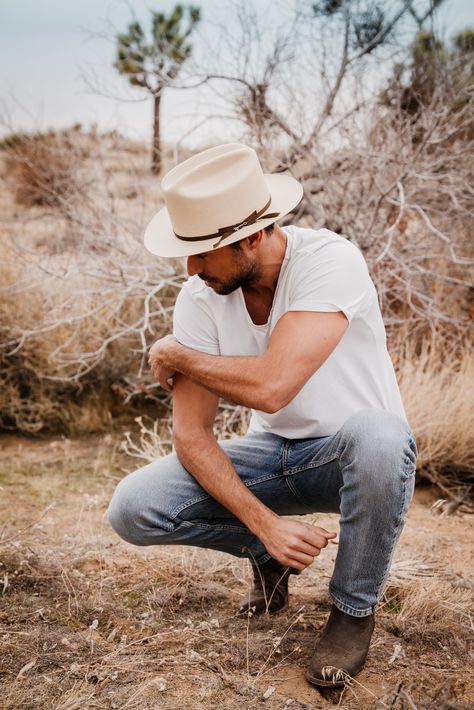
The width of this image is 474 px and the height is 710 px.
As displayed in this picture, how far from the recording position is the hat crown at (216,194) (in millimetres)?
2236

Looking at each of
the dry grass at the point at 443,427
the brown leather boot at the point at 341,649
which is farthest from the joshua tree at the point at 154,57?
the brown leather boot at the point at 341,649

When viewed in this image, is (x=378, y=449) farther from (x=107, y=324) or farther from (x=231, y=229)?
(x=107, y=324)

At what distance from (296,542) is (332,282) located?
83 cm

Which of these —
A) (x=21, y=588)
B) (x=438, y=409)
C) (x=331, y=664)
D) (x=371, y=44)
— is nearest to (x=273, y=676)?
(x=331, y=664)

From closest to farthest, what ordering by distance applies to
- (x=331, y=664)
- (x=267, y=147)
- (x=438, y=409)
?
(x=331, y=664) → (x=438, y=409) → (x=267, y=147)

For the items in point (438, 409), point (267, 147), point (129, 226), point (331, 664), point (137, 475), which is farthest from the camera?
point (129, 226)

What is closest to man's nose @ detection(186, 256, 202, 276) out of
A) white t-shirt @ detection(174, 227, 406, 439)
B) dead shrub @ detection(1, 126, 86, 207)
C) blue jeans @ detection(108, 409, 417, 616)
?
white t-shirt @ detection(174, 227, 406, 439)

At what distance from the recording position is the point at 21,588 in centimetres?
263

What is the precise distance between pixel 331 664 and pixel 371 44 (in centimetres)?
497

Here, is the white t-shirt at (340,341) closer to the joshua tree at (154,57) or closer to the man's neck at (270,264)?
the man's neck at (270,264)

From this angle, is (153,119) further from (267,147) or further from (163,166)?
(267,147)

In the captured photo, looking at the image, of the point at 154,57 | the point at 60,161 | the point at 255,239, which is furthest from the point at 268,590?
the point at 60,161

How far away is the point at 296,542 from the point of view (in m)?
2.13

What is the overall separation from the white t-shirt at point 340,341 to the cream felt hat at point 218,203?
21 centimetres
